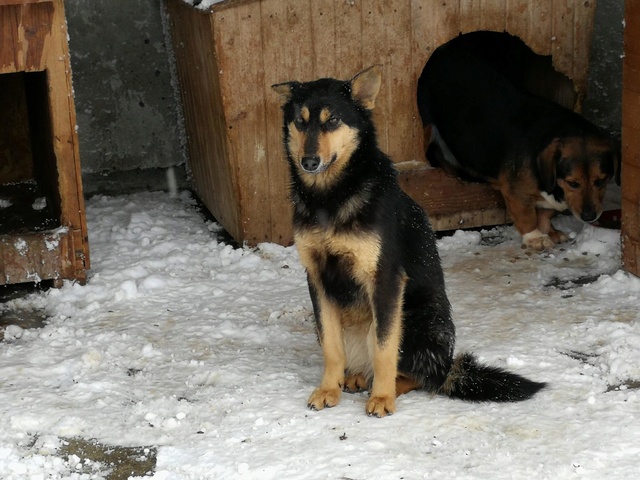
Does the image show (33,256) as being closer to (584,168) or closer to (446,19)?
(446,19)

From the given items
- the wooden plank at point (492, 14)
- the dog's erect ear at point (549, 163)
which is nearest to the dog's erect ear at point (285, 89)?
the dog's erect ear at point (549, 163)

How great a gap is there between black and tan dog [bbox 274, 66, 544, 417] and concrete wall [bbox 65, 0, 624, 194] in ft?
10.4

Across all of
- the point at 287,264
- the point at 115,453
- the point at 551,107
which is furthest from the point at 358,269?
the point at 551,107

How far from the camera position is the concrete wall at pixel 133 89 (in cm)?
720

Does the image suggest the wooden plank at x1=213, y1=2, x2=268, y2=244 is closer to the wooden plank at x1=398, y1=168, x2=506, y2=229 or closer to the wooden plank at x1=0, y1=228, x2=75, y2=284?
the wooden plank at x1=398, y1=168, x2=506, y2=229

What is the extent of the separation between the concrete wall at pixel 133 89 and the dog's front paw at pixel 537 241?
1.65m

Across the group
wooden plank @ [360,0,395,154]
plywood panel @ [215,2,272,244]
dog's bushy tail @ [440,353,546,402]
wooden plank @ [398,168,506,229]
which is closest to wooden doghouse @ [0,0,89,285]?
plywood panel @ [215,2,272,244]

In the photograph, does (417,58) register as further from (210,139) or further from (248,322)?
(248,322)

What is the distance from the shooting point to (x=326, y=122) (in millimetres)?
4203

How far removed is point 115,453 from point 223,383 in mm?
714

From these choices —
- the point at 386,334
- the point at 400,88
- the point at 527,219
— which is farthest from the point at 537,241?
the point at 386,334

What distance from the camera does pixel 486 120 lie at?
6.58 metres

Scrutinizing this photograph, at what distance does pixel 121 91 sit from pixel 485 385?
4.14 m

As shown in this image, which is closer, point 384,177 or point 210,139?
point 384,177
